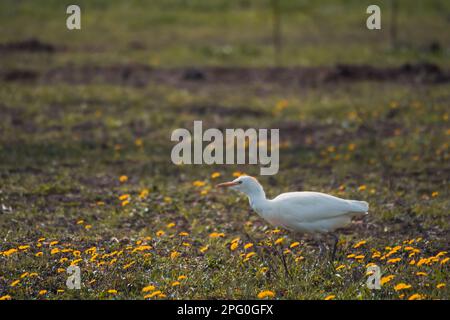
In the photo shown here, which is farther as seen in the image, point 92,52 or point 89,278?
point 92,52

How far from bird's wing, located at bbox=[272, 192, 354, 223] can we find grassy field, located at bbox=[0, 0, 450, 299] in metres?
0.34

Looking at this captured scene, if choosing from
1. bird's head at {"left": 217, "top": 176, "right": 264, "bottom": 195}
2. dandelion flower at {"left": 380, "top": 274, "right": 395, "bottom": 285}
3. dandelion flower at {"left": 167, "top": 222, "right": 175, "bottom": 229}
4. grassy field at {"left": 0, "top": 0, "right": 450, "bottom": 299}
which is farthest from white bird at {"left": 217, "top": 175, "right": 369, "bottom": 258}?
dandelion flower at {"left": 167, "top": 222, "right": 175, "bottom": 229}

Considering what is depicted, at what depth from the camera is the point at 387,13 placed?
74.8ft

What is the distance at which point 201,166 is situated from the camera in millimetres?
11188

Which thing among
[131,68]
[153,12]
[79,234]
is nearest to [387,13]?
[153,12]

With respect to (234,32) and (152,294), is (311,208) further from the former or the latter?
(234,32)

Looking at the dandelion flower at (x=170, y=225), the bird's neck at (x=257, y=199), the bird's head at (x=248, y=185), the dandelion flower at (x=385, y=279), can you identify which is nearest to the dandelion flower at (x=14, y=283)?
the dandelion flower at (x=170, y=225)

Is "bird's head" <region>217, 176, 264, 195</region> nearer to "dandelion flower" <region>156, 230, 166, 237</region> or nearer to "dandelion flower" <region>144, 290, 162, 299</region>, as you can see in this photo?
"dandelion flower" <region>156, 230, 166, 237</region>

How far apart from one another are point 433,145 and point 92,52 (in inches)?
407

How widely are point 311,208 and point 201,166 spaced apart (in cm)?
422

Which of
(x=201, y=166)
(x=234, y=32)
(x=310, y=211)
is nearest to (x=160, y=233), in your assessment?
(x=310, y=211)

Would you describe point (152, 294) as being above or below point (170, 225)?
below
